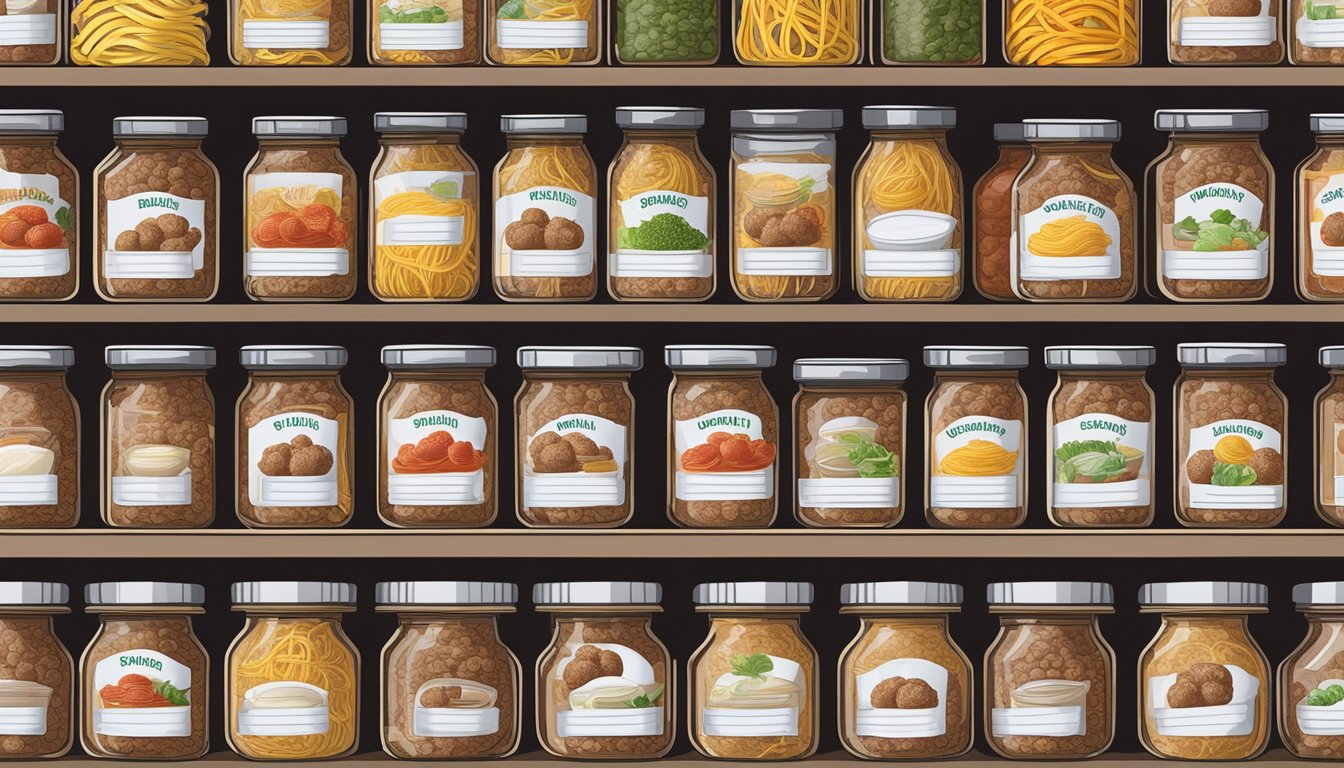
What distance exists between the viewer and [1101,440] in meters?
1.62

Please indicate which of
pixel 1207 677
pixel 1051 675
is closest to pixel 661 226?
pixel 1051 675

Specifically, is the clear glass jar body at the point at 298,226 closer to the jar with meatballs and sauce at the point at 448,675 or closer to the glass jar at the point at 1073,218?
the jar with meatballs and sauce at the point at 448,675

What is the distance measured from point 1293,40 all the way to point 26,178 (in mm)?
1365

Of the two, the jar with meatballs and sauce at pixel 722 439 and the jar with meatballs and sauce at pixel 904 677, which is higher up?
the jar with meatballs and sauce at pixel 722 439

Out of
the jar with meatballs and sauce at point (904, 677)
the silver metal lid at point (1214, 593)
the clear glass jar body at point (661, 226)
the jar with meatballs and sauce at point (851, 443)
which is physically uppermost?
the clear glass jar body at point (661, 226)

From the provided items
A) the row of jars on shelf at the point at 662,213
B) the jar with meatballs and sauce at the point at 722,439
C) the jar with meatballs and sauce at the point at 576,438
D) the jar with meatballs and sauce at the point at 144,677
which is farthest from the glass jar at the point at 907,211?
the jar with meatballs and sauce at the point at 144,677

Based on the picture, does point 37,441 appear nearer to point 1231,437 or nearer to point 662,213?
point 662,213

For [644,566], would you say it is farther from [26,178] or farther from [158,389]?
[26,178]

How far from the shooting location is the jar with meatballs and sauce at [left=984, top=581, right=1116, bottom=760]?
1.60 metres

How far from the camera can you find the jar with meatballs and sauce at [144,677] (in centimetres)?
160

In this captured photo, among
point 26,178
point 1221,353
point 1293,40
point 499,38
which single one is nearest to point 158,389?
point 26,178

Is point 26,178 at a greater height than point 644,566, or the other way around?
point 26,178

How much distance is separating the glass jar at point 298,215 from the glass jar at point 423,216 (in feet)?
0.13

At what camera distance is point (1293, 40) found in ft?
5.42
